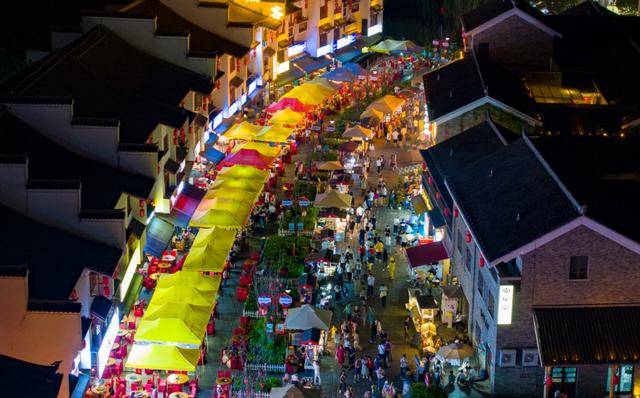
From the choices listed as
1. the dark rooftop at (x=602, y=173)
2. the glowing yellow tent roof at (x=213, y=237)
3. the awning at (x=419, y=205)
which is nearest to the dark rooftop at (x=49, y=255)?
Answer: the glowing yellow tent roof at (x=213, y=237)

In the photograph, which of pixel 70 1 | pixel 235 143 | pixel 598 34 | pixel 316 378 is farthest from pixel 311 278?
pixel 70 1

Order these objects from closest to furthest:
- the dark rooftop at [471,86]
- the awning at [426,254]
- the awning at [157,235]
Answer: the awning at [157,235] → the awning at [426,254] → the dark rooftop at [471,86]

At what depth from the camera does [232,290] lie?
6594cm

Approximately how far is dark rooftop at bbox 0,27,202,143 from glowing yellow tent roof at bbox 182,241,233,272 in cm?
718

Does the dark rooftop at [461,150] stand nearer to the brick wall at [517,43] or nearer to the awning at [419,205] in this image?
the awning at [419,205]

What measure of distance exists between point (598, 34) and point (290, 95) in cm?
2680

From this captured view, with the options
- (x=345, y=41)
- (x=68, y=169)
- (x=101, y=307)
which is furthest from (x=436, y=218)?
(x=345, y=41)

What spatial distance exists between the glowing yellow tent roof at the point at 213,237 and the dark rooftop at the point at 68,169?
511cm

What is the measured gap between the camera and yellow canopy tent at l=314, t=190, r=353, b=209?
76250 millimetres

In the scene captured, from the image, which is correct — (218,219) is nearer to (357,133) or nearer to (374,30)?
(357,133)

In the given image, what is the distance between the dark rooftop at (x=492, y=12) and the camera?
83.2m

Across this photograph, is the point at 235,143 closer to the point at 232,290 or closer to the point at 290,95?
the point at 290,95

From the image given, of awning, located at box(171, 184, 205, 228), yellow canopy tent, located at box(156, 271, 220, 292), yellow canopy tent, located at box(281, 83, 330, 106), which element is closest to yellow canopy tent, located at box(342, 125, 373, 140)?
yellow canopy tent, located at box(281, 83, 330, 106)

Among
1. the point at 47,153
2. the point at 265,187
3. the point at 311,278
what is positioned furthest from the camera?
the point at 265,187
